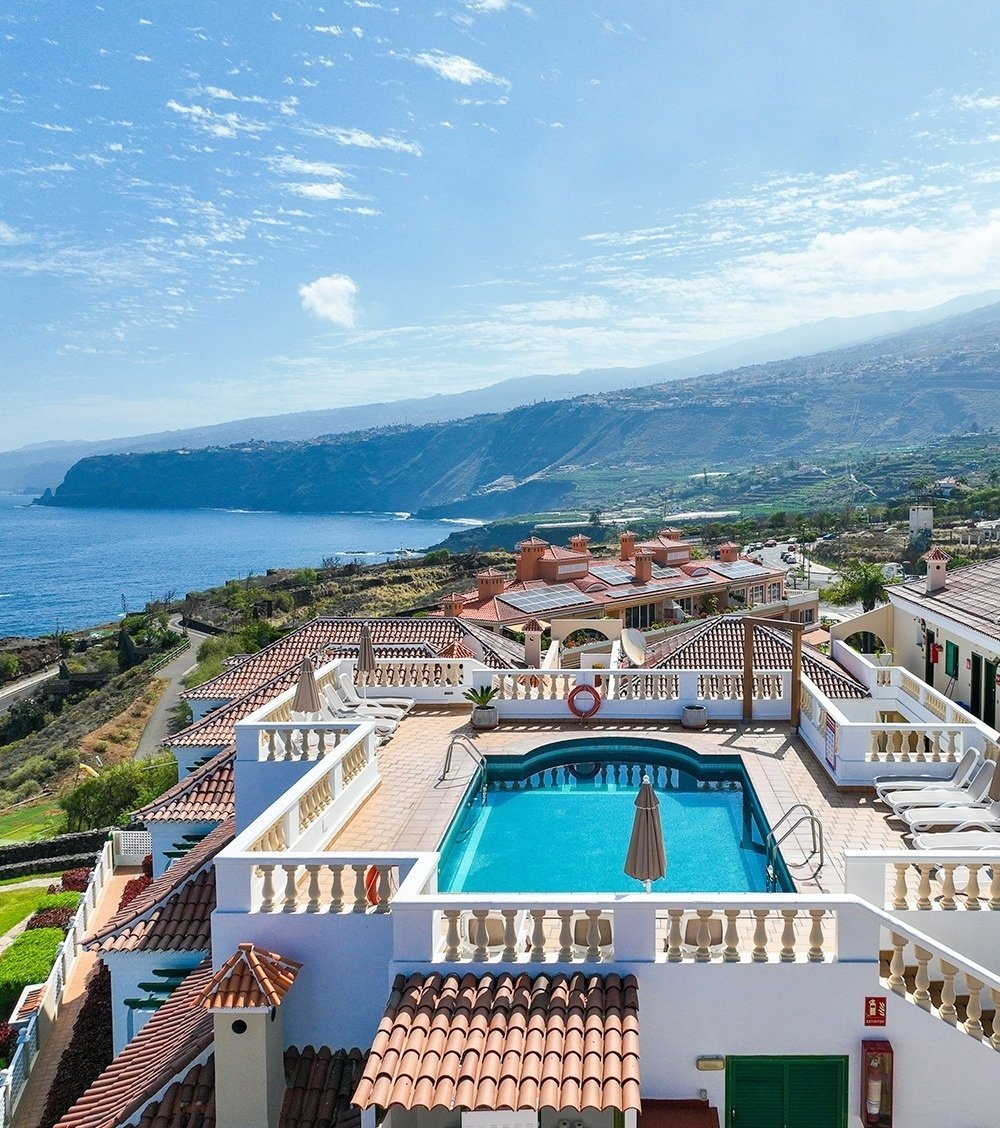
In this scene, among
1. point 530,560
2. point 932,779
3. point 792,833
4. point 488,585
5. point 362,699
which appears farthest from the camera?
point 530,560

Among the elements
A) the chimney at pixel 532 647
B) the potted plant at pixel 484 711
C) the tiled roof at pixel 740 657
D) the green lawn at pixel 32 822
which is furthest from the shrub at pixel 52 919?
the tiled roof at pixel 740 657

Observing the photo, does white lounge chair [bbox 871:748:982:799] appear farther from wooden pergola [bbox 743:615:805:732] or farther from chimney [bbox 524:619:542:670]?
chimney [bbox 524:619:542:670]

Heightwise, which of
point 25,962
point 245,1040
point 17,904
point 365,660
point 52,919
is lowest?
point 17,904

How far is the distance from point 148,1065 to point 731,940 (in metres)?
5.24

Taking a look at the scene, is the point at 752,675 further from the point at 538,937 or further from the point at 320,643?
the point at 320,643

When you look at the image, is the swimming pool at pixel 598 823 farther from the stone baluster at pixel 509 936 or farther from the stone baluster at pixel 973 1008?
the stone baluster at pixel 509 936

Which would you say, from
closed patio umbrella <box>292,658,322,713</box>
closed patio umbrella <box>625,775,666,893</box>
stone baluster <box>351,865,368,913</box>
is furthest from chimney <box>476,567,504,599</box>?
closed patio umbrella <box>625,775,666,893</box>

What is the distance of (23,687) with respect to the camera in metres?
79.4

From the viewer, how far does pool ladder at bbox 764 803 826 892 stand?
838 cm

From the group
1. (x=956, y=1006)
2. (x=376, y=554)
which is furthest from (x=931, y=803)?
(x=376, y=554)

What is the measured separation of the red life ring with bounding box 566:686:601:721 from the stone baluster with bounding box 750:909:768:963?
7.09 m

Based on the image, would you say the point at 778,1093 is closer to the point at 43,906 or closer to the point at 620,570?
the point at 43,906

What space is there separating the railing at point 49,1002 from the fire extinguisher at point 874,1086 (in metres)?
10.9

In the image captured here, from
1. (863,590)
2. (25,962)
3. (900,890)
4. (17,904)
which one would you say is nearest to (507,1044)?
(900,890)
